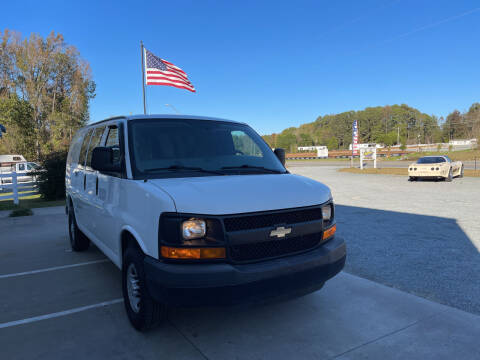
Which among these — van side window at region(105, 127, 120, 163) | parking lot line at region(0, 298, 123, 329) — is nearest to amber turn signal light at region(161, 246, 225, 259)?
van side window at region(105, 127, 120, 163)

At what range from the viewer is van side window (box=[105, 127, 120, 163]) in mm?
3578

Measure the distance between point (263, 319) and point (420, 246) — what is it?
12.2ft

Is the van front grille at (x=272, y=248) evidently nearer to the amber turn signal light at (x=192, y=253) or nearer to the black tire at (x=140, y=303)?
the amber turn signal light at (x=192, y=253)

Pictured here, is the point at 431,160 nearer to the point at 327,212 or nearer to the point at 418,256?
the point at 418,256

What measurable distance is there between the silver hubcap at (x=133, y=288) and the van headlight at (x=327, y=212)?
1844mm

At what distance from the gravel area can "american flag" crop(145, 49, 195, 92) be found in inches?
346

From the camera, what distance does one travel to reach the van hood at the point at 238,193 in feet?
8.16

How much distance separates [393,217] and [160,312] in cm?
689

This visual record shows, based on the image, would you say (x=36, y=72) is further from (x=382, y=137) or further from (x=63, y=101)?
(x=382, y=137)

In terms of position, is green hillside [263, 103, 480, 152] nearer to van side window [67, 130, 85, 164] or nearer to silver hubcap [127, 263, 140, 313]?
van side window [67, 130, 85, 164]

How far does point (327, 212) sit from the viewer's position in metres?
3.19

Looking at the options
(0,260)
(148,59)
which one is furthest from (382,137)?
(0,260)

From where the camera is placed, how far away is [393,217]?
26.5ft

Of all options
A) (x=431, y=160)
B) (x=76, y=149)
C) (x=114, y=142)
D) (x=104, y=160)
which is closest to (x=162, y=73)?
(x=76, y=149)
